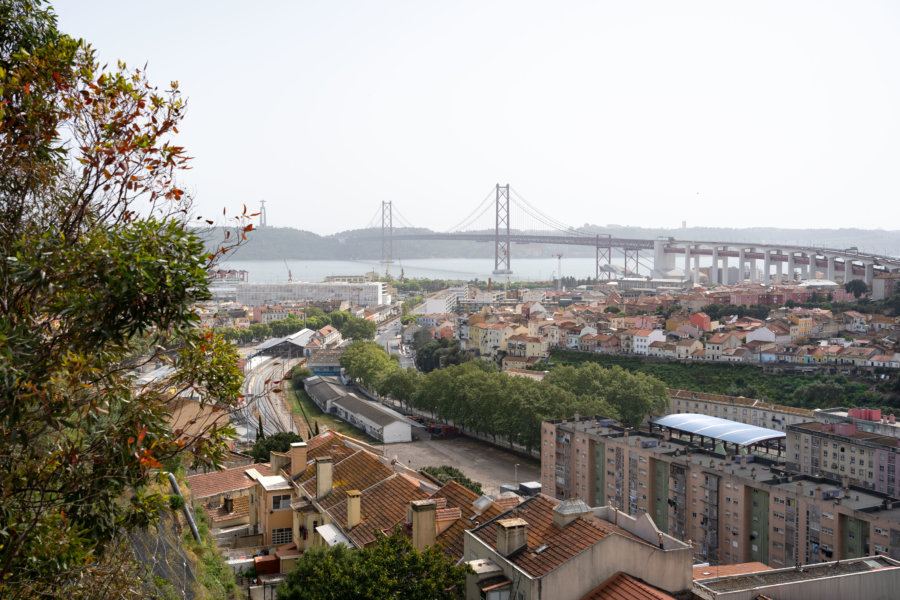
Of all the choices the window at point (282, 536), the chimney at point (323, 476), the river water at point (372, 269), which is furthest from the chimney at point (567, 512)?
the river water at point (372, 269)

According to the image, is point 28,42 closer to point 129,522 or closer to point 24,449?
point 24,449

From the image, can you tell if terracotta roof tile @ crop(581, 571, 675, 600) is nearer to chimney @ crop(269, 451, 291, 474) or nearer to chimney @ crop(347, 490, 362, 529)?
chimney @ crop(347, 490, 362, 529)

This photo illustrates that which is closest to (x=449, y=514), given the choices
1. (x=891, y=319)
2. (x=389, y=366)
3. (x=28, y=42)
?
(x=28, y=42)

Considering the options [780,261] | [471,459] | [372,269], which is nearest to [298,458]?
[471,459]

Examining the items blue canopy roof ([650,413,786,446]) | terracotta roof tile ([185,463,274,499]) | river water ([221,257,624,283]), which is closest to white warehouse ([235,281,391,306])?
river water ([221,257,624,283])

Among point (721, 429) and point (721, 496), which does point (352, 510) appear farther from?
point (721, 429)

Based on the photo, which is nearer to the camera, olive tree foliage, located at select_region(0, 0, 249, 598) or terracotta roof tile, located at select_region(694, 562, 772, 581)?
olive tree foliage, located at select_region(0, 0, 249, 598)

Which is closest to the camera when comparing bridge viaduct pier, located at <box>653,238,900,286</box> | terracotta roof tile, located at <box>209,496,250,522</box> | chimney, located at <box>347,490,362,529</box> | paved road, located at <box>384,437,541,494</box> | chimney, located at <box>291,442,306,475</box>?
chimney, located at <box>347,490,362,529</box>

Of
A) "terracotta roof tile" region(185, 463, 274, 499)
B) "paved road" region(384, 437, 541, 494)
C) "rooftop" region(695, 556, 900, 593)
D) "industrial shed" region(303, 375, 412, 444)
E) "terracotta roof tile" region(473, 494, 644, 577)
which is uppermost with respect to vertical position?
"terracotta roof tile" region(473, 494, 644, 577)
